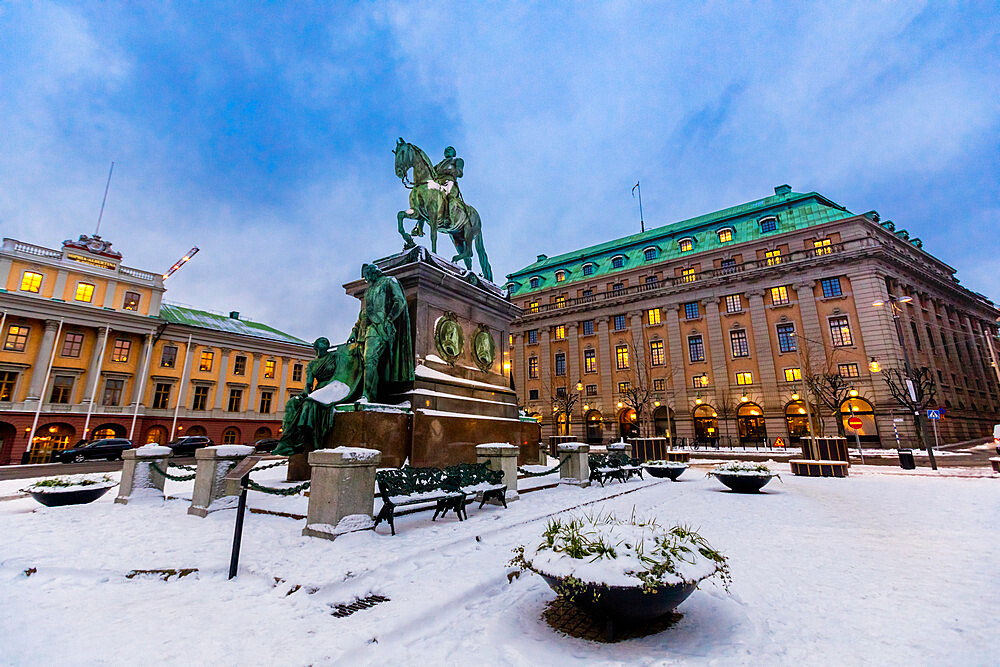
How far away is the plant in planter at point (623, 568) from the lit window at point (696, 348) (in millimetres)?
41325

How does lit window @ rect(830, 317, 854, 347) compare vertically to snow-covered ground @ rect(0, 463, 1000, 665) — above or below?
above

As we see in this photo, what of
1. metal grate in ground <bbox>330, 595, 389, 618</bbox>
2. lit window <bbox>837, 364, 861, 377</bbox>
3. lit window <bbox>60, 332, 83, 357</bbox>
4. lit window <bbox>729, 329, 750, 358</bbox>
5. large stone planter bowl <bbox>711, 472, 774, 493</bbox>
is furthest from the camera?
lit window <bbox>729, 329, 750, 358</bbox>

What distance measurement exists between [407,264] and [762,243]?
40.4m

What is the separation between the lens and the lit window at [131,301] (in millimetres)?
38031

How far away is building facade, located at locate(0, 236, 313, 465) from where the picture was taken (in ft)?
106

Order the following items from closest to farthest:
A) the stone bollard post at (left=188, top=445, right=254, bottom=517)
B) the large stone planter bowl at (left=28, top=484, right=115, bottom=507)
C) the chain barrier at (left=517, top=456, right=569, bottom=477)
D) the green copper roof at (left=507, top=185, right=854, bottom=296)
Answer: the stone bollard post at (left=188, top=445, right=254, bottom=517)
the large stone planter bowl at (left=28, top=484, right=115, bottom=507)
the chain barrier at (left=517, top=456, right=569, bottom=477)
the green copper roof at (left=507, top=185, right=854, bottom=296)

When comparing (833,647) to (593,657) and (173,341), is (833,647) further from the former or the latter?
(173,341)

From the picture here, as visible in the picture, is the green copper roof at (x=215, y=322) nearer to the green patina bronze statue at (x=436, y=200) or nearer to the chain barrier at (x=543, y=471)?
the green patina bronze statue at (x=436, y=200)

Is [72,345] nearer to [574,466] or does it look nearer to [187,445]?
[187,445]

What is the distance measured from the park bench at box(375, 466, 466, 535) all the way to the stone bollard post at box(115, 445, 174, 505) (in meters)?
6.17

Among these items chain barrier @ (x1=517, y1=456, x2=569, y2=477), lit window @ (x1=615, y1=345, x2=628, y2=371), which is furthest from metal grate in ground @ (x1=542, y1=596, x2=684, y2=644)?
lit window @ (x1=615, y1=345, x2=628, y2=371)

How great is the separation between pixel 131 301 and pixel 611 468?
43.2 meters

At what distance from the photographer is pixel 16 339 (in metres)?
32.8

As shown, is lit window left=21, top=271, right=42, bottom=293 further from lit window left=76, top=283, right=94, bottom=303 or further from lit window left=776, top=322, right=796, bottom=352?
lit window left=776, top=322, right=796, bottom=352
